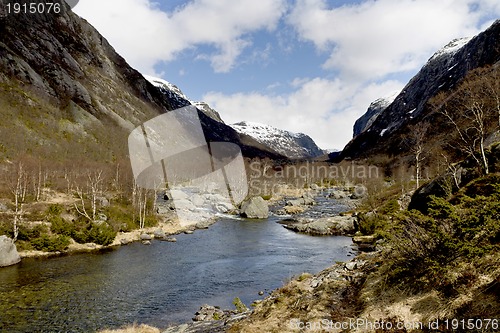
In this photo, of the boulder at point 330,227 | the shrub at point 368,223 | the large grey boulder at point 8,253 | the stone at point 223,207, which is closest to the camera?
the large grey boulder at point 8,253

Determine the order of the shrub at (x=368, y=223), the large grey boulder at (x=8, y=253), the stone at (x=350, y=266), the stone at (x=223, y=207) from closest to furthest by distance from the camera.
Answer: the stone at (x=350, y=266) → the large grey boulder at (x=8, y=253) → the shrub at (x=368, y=223) → the stone at (x=223, y=207)

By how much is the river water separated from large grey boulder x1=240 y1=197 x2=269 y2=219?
68.9 ft

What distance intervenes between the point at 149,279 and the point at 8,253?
16.3 m

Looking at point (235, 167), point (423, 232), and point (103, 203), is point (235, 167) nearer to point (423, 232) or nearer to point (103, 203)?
point (103, 203)

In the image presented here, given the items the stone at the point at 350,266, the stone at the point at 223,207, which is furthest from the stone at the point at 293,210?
the stone at the point at 350,266

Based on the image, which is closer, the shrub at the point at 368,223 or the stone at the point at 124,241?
the stone at the point at 124,241

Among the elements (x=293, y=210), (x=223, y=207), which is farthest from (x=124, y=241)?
(x=293, y=210)

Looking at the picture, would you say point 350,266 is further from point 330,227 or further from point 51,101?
point 51,101

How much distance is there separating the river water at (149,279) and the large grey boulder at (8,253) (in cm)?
91

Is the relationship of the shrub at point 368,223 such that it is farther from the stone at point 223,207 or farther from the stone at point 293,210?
the stone at point 223,207

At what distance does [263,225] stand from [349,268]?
153 feet

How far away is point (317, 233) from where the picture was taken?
57.3 m

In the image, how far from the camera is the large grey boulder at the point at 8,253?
119 feet

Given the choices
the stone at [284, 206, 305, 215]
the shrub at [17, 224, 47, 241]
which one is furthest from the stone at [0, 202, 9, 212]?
the stone at [284, 206, 305, 215]
